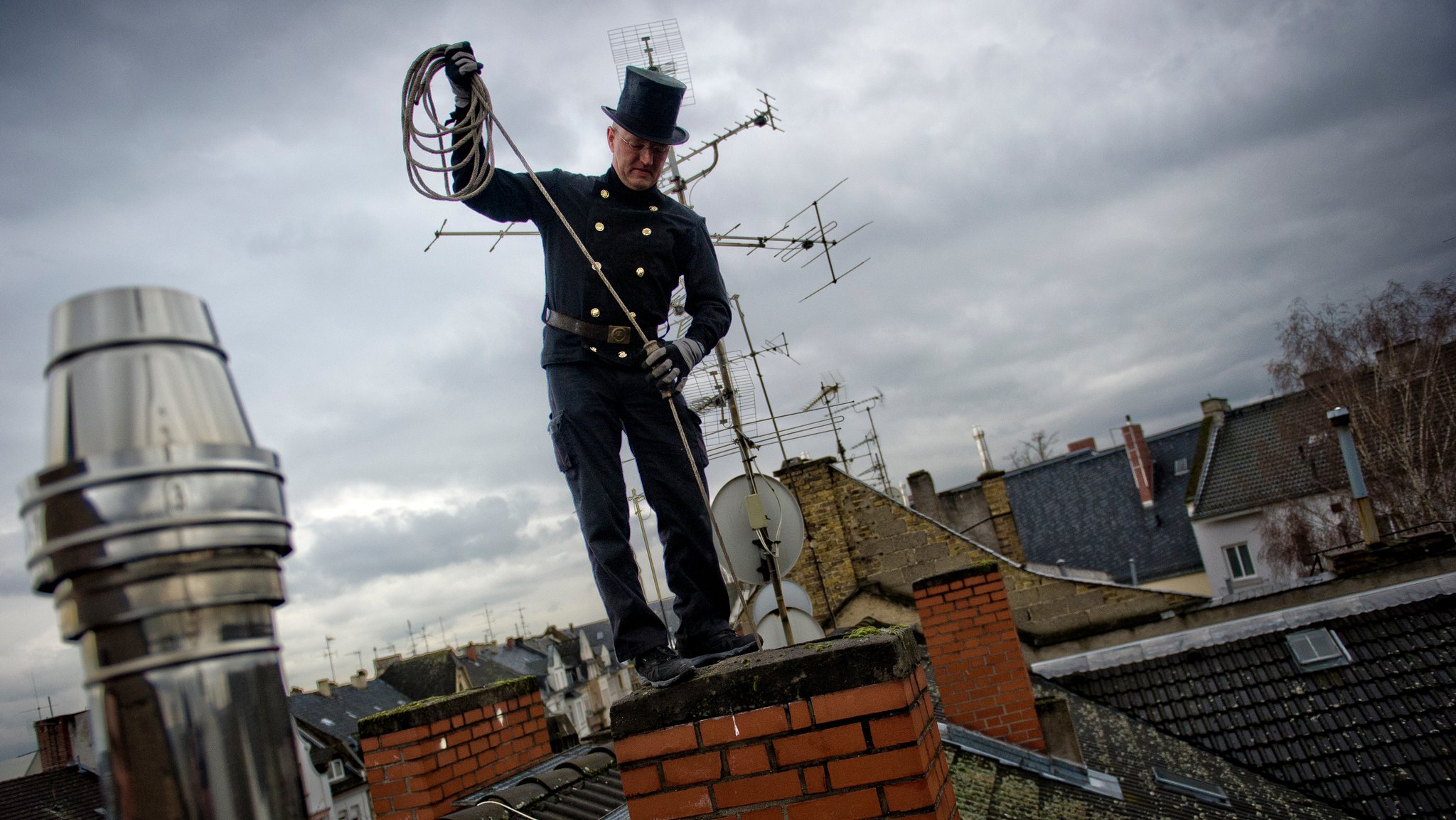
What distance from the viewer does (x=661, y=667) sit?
8.92 ft

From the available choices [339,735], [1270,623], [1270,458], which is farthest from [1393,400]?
[339,735]

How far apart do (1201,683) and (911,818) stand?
29.0ft

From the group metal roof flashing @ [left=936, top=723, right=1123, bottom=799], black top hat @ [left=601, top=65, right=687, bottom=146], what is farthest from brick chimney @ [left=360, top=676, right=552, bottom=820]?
black top hat @ [left=601, top=65, right=687, bottom=146]

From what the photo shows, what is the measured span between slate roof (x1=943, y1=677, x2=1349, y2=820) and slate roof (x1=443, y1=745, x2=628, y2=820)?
2004mm

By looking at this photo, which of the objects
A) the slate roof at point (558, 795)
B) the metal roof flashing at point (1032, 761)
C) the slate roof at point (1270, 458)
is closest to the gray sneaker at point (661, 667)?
the slate roof at point (558, 795)

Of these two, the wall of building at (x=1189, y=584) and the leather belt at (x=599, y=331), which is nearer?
the leather belt at (x=599, y=331)

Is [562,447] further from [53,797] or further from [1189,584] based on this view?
[1189,584]

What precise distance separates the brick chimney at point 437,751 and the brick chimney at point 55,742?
751 inches

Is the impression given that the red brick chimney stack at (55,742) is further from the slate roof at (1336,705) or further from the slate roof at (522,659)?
the slate roof at (522,659)

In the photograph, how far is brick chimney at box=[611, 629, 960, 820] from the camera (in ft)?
7.58

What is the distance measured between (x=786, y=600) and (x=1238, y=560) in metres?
23.7

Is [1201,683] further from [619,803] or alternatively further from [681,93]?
[681,93]

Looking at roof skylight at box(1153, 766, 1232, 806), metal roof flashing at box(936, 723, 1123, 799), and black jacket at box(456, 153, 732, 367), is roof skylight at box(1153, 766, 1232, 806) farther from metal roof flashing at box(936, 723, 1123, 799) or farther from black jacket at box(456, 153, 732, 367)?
black jacket at box(456, 153, 732, 367)

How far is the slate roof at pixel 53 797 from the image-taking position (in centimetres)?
1666
